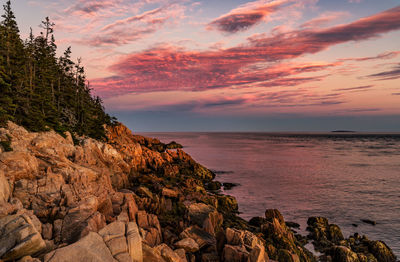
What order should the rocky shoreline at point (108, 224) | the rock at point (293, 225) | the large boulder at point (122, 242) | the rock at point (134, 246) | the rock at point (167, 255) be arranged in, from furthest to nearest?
the rock at point (293, 225) → the rock at point (167, 255) → the rock at point (134, 246) → the large boulder at point (122, 242) → the rocky shoreline at point (108, 224)

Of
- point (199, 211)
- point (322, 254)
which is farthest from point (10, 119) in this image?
point (322, 254)

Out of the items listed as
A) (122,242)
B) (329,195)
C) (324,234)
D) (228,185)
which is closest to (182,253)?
(122,242)

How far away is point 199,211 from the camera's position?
21406 mm

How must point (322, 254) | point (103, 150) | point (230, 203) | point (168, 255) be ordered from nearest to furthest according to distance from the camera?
1. point (168, 255)
2. point (322, 254)
3. point (230, 203)
4. point (103, 150)

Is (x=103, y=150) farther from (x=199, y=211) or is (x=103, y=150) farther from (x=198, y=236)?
(x=198, y=236)

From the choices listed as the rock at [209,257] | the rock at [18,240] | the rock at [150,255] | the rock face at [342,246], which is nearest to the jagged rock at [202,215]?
the rock at [209,257]

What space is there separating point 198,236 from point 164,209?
24.7ft

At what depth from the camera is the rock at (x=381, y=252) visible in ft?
64.6

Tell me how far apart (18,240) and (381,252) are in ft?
88.2

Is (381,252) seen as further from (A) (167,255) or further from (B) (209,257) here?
(A) (167,255)

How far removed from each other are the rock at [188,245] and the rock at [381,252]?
17339 millimetres

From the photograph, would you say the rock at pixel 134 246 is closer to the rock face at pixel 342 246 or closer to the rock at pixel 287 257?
the rock at pixel 287 257

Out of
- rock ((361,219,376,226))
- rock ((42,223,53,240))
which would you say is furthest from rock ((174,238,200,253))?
rock ((361,219,376,226))

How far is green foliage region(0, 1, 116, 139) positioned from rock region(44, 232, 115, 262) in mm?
16210
